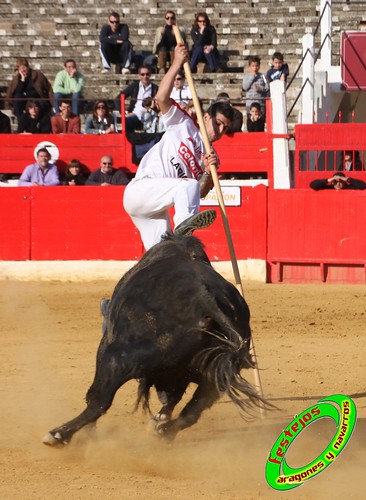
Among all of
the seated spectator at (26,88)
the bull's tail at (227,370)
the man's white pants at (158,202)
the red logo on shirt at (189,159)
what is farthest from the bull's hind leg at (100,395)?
the seated spectator at (26,88)

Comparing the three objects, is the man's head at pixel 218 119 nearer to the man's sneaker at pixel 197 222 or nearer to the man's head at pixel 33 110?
the man's sneaker at pixel 197 222

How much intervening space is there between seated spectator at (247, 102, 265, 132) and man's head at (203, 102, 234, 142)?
8.43 metres

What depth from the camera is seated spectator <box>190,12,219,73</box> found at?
17328mm

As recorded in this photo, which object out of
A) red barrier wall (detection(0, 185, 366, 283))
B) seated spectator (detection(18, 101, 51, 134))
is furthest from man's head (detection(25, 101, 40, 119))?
red barrier wall (detection(0, 185, 366, 283))

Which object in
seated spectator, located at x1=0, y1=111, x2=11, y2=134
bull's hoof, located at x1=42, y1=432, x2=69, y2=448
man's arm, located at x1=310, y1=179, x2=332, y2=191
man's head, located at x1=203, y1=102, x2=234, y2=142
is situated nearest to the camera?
bull's hoof, located at x1=42, y1=432, x2=69, y2=448

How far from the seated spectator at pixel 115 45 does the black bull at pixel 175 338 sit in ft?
43.1

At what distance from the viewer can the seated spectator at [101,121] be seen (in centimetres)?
1492

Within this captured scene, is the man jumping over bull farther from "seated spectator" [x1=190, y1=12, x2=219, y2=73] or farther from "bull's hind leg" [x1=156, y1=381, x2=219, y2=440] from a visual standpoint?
"seated spectator" [x1=190, y1=12, x2=219, y2=73]

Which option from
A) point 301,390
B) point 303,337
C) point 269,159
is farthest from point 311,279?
point 301,390

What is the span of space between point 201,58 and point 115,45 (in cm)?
155

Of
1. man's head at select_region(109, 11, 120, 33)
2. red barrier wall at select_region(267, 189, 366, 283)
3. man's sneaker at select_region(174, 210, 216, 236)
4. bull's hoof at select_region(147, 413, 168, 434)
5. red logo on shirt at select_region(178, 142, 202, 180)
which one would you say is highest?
man's head at select_region(109, 11, 120, 33)

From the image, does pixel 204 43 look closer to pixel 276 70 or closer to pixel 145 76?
pixel 276 70

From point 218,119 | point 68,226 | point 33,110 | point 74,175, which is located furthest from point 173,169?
point 33,110

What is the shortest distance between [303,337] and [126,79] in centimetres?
980
